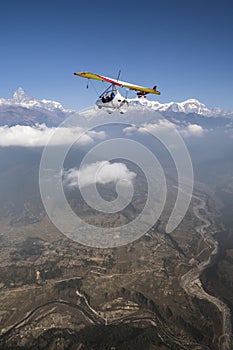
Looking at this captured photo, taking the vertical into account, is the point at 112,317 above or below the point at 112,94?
below

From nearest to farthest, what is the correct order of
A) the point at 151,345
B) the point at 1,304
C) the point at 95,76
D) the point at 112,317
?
the point at 95,76, the point at 151,345, the point at 112,317, the point at 1,304

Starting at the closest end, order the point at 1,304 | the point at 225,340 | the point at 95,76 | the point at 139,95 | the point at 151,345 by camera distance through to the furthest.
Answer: the point at 95,76
the point at 139,95
the point at 151,345
the point at 225,340
the point at 1,304

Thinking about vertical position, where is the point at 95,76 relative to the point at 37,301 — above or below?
above

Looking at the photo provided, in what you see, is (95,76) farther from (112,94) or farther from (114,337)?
(114,337)

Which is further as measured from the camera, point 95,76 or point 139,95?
point 139,95

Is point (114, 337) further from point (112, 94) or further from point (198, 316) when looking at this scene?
point (112, 94)

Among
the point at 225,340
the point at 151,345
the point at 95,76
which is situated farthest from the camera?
the point at 225,340

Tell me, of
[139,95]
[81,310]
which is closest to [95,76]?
[139,95]

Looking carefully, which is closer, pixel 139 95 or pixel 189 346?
pixel 139 95

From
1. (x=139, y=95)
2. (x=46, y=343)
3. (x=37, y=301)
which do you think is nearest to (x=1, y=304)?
(x=37, y=301)
